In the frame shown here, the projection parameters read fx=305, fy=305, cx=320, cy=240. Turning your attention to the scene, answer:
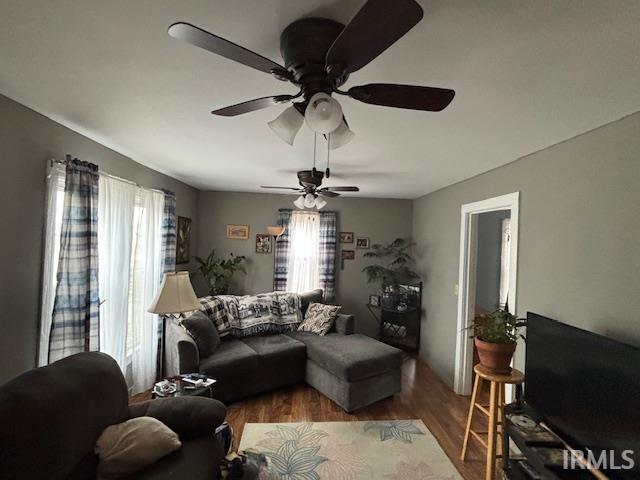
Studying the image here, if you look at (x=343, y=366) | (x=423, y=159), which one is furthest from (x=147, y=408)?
(x=423, y=159)

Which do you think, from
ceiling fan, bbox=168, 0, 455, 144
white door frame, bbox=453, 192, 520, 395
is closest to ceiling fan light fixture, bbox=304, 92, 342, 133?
ceiling fan, bbox=168, 0, 455, 144

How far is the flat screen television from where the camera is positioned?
1.37 metres

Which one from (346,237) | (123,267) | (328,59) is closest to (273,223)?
(346,237)

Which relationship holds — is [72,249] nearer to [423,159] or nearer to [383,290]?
[423,159]

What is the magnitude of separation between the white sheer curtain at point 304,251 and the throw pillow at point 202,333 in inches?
74.4

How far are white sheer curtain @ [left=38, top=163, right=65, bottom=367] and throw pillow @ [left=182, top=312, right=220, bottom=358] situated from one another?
120 cm

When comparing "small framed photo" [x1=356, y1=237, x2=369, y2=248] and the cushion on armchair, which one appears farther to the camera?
"small framed photo" [x1=356, y1=237, x2=369, y2=248]

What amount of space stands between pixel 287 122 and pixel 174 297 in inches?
75.7

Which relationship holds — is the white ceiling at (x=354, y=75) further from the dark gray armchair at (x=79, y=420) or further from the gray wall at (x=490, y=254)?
the gray wall at (x=490, y=254)

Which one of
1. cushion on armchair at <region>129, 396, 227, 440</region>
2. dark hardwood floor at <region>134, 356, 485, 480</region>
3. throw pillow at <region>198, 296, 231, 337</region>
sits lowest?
dark hardwood floor at <region>134, 356, 485, 480</region>

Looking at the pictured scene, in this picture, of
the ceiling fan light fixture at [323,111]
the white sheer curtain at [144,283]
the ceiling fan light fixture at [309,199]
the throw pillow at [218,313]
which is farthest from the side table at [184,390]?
the ceiling fan light fixture at [323,111]

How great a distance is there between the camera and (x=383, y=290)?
4.78 metres

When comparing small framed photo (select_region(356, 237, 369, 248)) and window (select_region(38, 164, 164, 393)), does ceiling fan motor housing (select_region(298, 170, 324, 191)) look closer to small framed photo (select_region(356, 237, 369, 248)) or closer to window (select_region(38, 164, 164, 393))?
window (select_region(38, 164, 164, 393))

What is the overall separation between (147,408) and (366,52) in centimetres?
229
